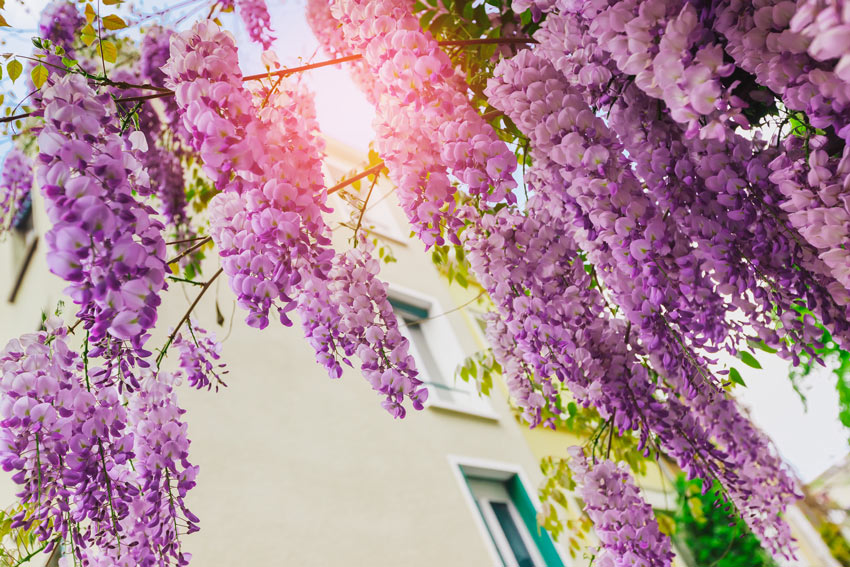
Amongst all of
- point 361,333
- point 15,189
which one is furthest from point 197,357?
point 15,189

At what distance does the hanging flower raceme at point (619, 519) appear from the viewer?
1856mm

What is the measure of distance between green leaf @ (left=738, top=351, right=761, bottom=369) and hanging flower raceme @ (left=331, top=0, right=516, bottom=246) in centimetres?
89

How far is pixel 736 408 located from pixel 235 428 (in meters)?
3.45

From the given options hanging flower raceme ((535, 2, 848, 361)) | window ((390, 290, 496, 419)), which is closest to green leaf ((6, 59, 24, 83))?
hanging flower raceme ((535, 2, 848, 361))

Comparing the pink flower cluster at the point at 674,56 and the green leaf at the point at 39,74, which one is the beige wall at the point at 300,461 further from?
the pink flower cluster at the point at 674,56

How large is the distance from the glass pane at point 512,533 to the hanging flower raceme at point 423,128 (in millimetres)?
5169

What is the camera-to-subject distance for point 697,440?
199 cm

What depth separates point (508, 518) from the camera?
5.98 metres

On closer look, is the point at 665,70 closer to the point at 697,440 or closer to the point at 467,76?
the point at 467,76

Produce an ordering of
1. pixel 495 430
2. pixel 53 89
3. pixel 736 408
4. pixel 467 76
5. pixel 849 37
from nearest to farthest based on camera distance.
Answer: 1. pixel 849 37
2. pixel 53 89
3. pixel 467 76
4. pixel 736 408
5. pixel 495 430

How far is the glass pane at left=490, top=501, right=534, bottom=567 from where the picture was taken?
5629mm

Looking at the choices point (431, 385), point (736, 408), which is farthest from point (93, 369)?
point (431, 385)

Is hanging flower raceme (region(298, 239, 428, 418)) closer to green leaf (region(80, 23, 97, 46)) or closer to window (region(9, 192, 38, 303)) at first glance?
green leaf (region(80, 23, 97, 46))

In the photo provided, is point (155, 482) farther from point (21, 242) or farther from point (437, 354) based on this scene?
point (437, 354)
